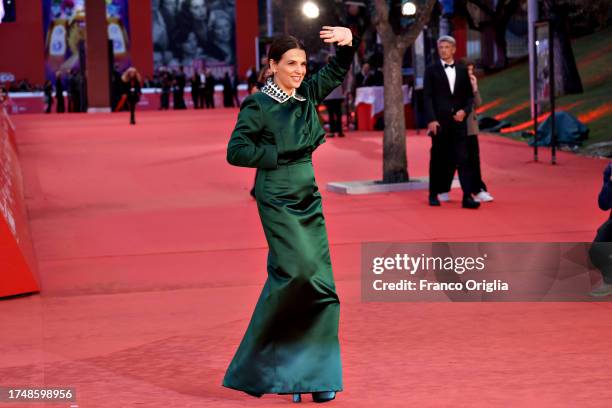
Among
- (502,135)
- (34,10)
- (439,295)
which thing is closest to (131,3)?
(34,10)

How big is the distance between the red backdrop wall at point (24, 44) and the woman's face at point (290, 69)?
2432 inches

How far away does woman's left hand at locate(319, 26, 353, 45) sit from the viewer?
6258 millimetres

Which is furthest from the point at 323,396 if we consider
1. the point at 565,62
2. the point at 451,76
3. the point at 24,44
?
the point at 24,44

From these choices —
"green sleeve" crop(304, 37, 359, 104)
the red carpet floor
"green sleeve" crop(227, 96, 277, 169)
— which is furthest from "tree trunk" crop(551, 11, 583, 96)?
"green sleeve" crop(227, 96, 277, 169)

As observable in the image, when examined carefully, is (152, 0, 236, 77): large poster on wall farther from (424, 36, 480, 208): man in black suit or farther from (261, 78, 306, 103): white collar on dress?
(261, 78, 306, 103): white collar on dress

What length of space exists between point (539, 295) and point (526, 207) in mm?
5659

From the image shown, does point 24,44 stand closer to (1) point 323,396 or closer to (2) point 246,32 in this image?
(2) point 246,32

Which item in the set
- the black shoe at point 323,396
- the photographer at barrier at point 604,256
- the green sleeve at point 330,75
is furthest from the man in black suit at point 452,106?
the black shoe at point 323,396

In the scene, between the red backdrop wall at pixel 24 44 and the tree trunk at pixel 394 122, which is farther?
the red backdrop wall at pixel 24 44

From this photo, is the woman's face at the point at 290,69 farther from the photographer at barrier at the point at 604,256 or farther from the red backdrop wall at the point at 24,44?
the red backdrop wall at the point at 24,44

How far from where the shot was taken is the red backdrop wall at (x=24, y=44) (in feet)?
216

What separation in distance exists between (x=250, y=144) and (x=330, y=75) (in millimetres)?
616

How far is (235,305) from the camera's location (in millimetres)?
9430

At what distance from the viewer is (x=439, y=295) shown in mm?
9164
